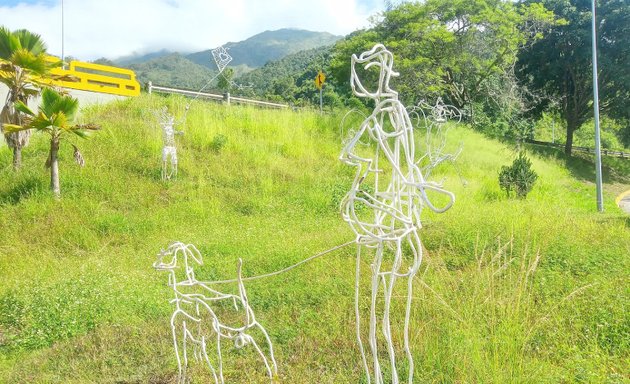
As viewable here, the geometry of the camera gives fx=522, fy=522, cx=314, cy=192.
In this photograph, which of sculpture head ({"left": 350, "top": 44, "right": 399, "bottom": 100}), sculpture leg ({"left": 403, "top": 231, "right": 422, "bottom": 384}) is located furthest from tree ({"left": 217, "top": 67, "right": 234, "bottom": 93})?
sculpture leg ({"left": 403, "top": 231, "right": 422, "bottom": 384})

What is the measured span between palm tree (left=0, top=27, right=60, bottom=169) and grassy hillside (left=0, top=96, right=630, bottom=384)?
44.3 inches

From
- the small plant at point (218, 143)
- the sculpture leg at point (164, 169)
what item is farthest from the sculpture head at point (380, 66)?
the small plant at point (218, 143)

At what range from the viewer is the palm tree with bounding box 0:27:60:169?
915 cm

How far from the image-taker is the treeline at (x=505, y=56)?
1827 centimetres

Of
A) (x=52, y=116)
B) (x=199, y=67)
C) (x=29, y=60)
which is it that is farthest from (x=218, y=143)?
(x=199, y=67)

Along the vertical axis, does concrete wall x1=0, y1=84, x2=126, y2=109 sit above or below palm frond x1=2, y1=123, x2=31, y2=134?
above

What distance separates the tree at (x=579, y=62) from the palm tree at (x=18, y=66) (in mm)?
20088

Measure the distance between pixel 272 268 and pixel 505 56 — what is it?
1672 cm

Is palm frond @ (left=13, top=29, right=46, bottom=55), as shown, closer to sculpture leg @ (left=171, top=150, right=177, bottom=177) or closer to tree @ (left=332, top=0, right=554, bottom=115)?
sculpture leg @ (left=171, top=150, right=177, bottom=177)

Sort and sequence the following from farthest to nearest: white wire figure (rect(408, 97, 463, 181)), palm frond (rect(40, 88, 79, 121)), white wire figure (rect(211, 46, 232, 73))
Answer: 1. white wire figure (rect(211, 46, 232, 73))
2. palm frond (rect(40, 88, 79, 121))
3. white wire figure (rect(408, 97, 463, 181))

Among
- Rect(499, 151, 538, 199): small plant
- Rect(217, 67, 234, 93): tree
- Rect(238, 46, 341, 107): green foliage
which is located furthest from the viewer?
Rect(238, 46, 341, 107): green foliage

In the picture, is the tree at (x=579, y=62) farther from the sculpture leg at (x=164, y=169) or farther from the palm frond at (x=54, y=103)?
the palm frond at (x=54, y=103)

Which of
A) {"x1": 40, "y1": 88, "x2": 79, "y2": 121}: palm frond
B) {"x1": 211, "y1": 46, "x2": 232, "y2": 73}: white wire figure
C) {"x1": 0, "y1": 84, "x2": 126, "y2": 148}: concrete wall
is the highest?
{"x1": 211, "y1": 46, "x2": 232, "y2": 73}: white wire figure

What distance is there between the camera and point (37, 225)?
827cm
